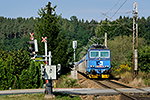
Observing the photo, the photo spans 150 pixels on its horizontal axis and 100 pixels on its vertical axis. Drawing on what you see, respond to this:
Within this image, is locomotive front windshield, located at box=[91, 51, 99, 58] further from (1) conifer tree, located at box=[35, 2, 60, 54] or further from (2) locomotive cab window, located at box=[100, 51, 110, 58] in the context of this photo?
(1) conifer tree, located at box=[35, 2, 60, 54]

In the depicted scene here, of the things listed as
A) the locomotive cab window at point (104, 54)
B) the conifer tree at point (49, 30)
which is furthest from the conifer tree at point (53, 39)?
the locomotive cab window at point (104, 54)

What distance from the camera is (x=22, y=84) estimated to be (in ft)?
84.8

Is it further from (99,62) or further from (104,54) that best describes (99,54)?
(99,62)

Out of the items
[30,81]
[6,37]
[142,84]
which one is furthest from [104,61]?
[6,37]

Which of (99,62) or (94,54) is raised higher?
(94,54)

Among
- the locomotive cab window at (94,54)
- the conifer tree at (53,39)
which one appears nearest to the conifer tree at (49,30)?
the conifer tree at (53,39)

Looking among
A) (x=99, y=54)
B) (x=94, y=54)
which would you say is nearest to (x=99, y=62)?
(x=99, y=54)

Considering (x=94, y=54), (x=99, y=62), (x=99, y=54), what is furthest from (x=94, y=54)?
(x=99, y=62)

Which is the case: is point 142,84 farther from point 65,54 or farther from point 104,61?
point 65,54

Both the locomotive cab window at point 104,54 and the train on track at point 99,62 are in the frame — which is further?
the locomotive cab window at point 104,54

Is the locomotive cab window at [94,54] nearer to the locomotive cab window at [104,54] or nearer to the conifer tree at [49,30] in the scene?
the locomotive cab window at [104,54]

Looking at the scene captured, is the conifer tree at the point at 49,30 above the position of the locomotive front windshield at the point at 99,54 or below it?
above

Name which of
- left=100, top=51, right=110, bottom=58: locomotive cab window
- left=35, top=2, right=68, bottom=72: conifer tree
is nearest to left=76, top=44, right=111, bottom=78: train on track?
left=100, top=51, right=110, bottom=58: locomotive cab window

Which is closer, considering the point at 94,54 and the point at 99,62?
the point at 99,62
